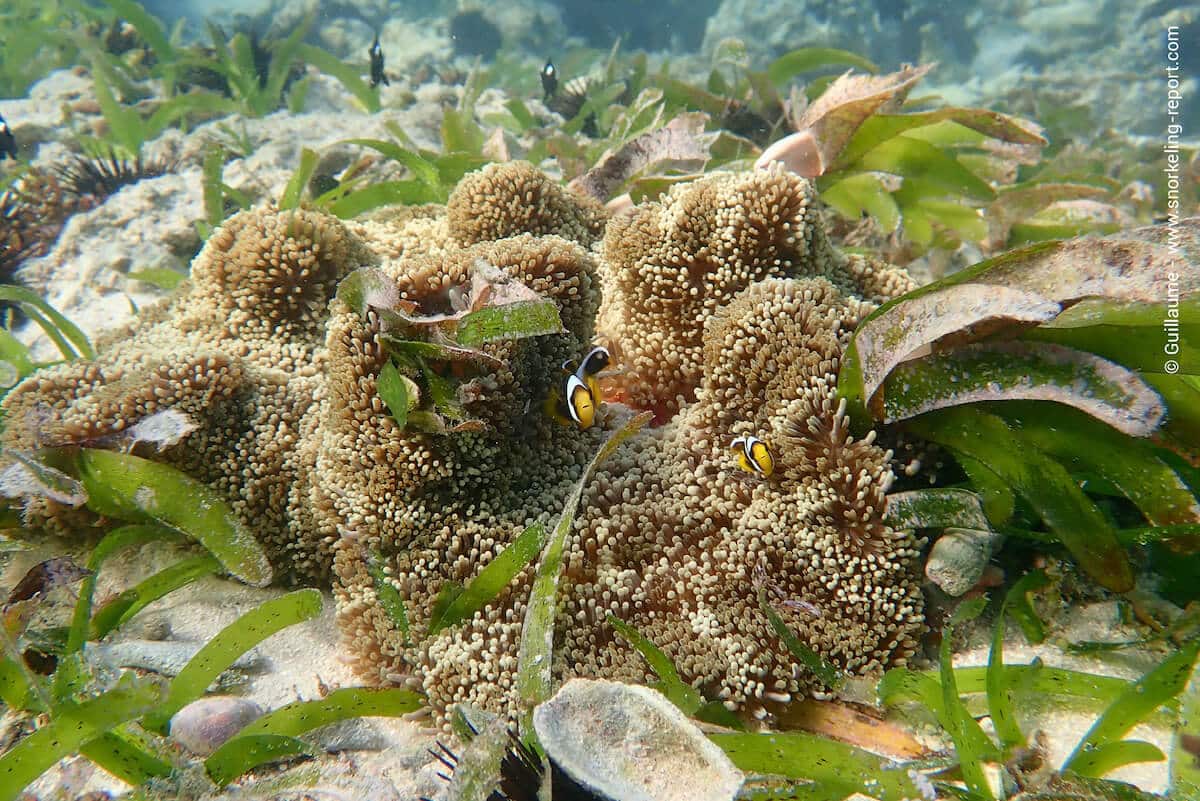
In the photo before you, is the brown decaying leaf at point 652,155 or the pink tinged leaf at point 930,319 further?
the brown decaying leaf at point 652,155

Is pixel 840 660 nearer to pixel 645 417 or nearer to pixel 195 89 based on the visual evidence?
pixel 645 417

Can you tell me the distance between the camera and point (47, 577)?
2.41m

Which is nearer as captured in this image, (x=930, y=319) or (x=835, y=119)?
(x=930, y=319)

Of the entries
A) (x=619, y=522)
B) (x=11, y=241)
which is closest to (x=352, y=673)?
(x=619, y=522)

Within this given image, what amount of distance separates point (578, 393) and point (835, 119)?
2.58 metres

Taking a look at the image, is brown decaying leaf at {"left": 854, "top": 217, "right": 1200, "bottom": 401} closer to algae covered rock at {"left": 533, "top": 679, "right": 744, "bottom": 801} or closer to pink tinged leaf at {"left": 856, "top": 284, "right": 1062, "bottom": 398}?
pink tinged leaf at {"left": 856, "top": 284, "right": 1062, "bottom": 398}

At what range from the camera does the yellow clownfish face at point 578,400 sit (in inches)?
90.1

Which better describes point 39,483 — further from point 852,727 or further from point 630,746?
point 852,727

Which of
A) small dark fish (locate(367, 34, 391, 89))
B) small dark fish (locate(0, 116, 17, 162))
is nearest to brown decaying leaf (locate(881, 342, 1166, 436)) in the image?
small dark fish (locate(367, 34, 391, 89))

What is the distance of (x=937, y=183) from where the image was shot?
3895 mm

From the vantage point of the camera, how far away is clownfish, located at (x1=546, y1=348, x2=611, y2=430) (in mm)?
2297

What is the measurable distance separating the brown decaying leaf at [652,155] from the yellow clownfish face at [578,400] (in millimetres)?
2119

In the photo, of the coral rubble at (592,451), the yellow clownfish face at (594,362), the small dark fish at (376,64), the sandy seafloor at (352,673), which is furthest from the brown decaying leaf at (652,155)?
the small dark fish at (376,64)

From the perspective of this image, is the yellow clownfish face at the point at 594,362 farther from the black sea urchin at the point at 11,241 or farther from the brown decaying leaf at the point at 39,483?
the black sea urchin at the point at 11,241
